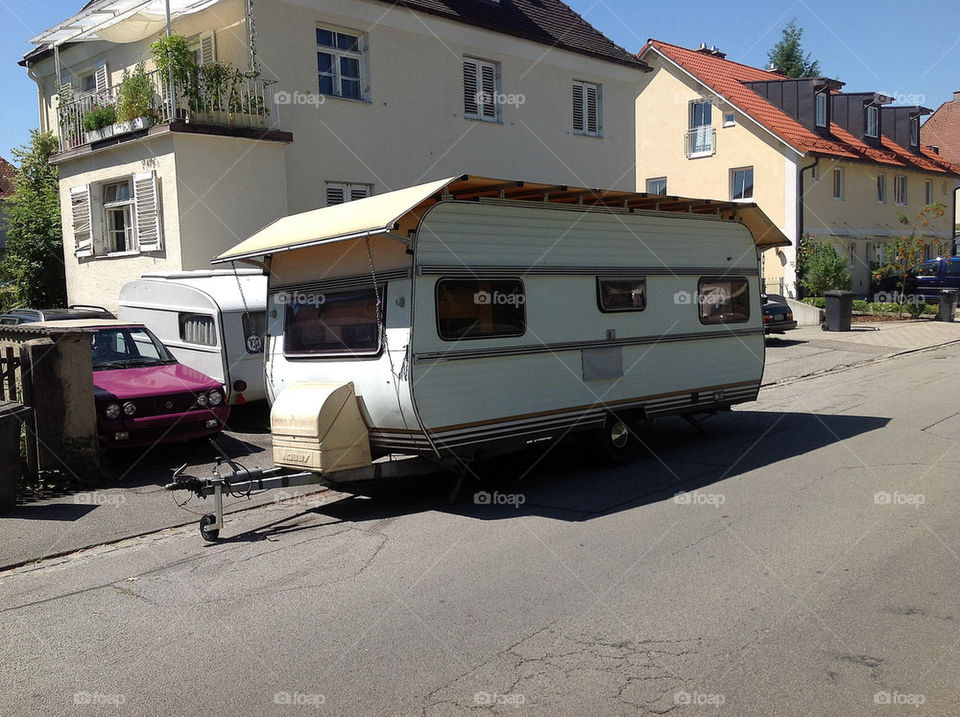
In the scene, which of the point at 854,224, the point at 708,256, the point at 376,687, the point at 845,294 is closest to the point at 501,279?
the point at 708,256

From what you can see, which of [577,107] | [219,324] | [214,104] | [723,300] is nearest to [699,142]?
[577,107]

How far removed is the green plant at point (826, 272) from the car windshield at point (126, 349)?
24021mm

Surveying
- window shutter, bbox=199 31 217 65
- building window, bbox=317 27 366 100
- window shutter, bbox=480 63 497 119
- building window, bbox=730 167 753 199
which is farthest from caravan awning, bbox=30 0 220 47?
building window, bbox=730 167 753 199

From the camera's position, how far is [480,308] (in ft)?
27.9

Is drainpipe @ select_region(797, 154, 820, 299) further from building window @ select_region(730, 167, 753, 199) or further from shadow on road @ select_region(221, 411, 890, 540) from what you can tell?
shadow on road @ select_region(221, 411, 890, 540)

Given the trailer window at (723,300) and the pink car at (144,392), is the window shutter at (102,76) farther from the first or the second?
the trailer window at (723,300)

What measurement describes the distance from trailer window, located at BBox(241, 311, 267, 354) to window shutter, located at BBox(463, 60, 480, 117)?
31.5ft

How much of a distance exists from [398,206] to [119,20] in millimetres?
11902

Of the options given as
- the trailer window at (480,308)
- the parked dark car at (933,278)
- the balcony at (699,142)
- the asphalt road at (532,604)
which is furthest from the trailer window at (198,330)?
the parked dark car at (933,278)

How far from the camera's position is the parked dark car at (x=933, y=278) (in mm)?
32031

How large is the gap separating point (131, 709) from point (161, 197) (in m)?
13.3

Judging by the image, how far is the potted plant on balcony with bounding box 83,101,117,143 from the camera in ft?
57.6

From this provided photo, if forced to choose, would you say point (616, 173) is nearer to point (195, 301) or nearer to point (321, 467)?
point (195, 301)

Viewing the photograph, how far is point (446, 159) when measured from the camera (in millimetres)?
20156
